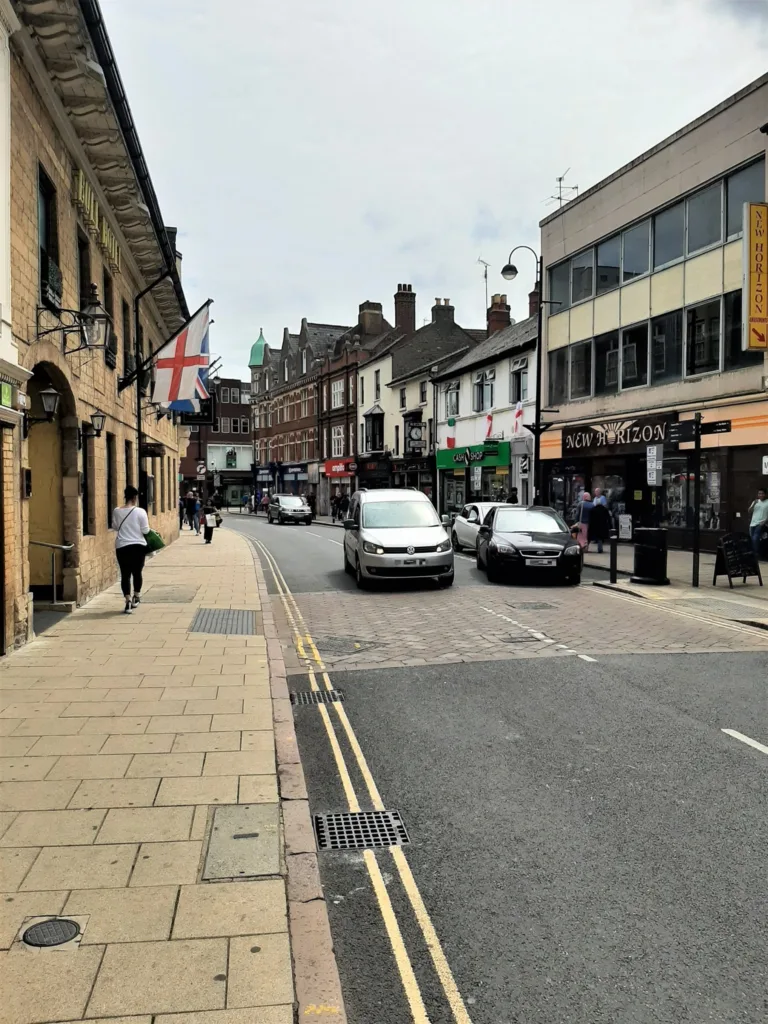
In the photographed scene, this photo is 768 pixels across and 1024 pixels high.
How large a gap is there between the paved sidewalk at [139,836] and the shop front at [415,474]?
34544 millimetres

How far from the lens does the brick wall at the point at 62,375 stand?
8734 mm

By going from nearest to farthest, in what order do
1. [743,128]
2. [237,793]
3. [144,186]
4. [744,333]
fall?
[237,793] → [144,186] → [744,333] → [743,128]

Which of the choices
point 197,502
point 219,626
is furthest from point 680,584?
point 197,502

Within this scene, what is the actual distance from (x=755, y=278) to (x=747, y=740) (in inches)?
590

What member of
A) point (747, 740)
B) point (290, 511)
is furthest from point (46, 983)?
point (290, 511)

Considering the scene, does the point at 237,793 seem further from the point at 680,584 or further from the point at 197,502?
the point at 197,502

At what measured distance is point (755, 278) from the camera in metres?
17.7

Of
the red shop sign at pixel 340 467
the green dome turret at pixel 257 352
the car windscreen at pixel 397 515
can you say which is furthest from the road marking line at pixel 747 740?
the green dome turret at pixel 257 352

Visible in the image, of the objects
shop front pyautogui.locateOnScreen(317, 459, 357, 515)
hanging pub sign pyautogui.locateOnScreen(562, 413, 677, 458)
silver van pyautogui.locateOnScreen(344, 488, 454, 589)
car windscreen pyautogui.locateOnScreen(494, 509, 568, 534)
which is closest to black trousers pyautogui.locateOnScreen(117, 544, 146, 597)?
silver van pyautogui.locateOnScreen(344, 488, 454, 589)

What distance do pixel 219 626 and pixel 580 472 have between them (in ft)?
61.5

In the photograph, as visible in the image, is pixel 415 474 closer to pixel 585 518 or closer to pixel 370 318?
pixel 370 318

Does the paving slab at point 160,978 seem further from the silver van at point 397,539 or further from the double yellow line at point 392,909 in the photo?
the silver van at point 397,539

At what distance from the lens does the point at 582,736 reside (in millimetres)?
5980

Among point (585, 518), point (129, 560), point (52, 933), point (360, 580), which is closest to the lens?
point (52, 933)
